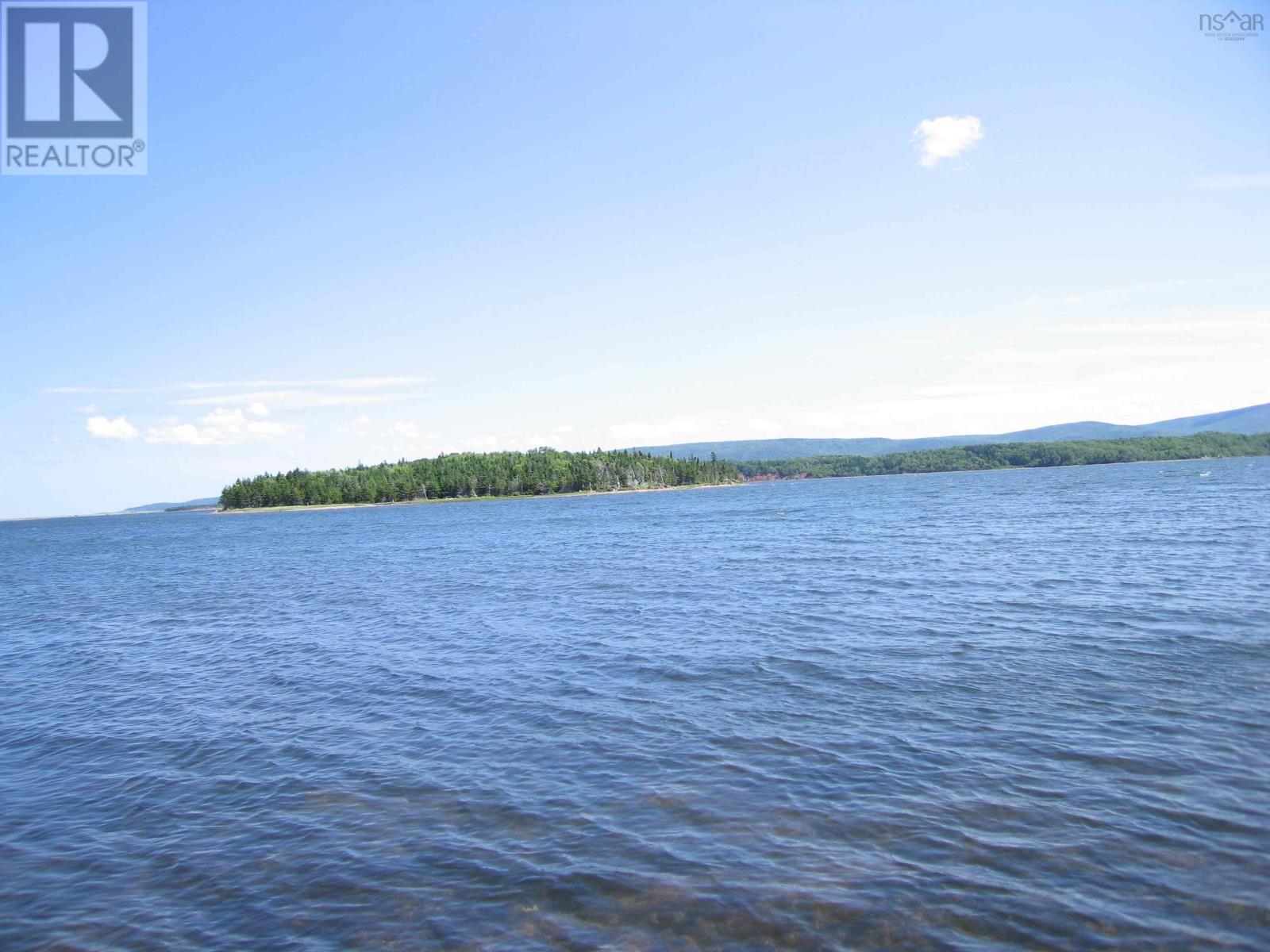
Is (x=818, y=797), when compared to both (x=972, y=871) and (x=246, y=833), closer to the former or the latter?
(x=972, y=871)

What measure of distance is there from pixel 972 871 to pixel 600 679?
38.0 feet

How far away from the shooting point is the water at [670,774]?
9531 mm

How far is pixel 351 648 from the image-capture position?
1029 inches

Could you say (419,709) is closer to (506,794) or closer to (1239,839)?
(506,794)

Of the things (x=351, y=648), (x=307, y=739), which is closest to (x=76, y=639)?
(x=351, y=648)

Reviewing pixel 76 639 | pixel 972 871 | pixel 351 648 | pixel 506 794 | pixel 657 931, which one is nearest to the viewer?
pixel 657 931

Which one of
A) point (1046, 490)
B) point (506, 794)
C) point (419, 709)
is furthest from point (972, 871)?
point (1046, 490)

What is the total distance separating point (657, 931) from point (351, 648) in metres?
20.0

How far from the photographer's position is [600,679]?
20.2 m

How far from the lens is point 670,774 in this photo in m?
13.7

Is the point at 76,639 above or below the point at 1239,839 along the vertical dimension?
below

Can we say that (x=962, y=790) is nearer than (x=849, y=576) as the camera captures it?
Yes

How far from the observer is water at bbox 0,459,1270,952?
31.3 feet

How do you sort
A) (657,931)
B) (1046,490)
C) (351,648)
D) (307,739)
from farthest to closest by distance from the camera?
1. (1046,490)
2. (351,648)
3. (307,739)
4. (657,931)
